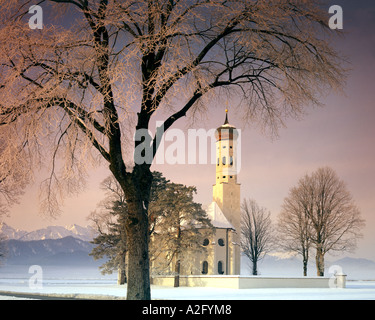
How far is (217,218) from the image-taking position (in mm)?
55438

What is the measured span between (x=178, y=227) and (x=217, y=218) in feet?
50.4

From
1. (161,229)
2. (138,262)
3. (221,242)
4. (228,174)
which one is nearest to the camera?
(138,262)

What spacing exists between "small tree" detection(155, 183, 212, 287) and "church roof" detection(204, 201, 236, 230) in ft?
42.3

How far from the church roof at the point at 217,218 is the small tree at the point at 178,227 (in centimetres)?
1288

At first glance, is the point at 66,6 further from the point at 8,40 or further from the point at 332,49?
the point at 332,49

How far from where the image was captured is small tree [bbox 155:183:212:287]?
39469 mm

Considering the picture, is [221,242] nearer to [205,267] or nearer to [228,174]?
[205,267]

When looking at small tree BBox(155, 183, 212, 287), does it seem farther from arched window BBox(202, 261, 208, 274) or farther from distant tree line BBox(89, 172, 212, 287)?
arched window BBox(202, 261, 208, 274)

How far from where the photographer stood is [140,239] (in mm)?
11805

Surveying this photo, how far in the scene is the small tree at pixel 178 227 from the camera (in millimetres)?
39469

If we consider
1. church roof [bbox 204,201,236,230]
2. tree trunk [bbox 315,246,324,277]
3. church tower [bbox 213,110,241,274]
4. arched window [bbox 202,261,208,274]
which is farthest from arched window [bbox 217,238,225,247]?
tree trunk [bbox 315,246,324,277]

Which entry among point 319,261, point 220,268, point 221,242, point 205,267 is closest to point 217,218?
point 221,242
